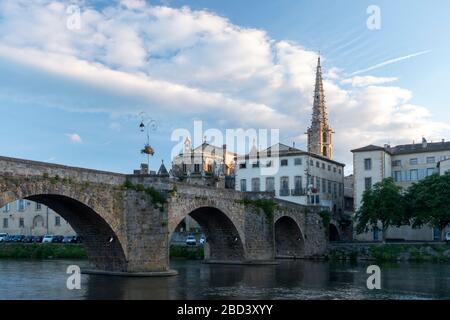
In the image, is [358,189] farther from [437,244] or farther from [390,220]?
[437,244]

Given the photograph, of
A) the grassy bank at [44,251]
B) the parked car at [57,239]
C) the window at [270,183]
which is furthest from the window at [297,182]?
the parked car at [57,239]

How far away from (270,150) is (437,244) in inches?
1006

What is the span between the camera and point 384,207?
Answer: 61.5 meters

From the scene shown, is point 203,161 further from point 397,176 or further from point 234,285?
point 234,285

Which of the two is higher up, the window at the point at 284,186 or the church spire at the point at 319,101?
the church spire at the point at 319,101

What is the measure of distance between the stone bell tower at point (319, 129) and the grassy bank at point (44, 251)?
5002 centimetres

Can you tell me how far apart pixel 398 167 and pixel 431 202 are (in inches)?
604

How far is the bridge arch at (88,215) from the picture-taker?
2997 cm

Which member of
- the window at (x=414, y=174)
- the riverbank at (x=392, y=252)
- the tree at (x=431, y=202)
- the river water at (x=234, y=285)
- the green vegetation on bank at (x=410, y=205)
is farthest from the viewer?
the window at (x=414, y=174)

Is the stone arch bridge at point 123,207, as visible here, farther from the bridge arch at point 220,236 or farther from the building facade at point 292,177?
the building facade at point 292,177

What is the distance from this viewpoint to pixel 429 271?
146ft

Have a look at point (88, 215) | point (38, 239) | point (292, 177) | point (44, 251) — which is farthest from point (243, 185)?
point (88, 215)
